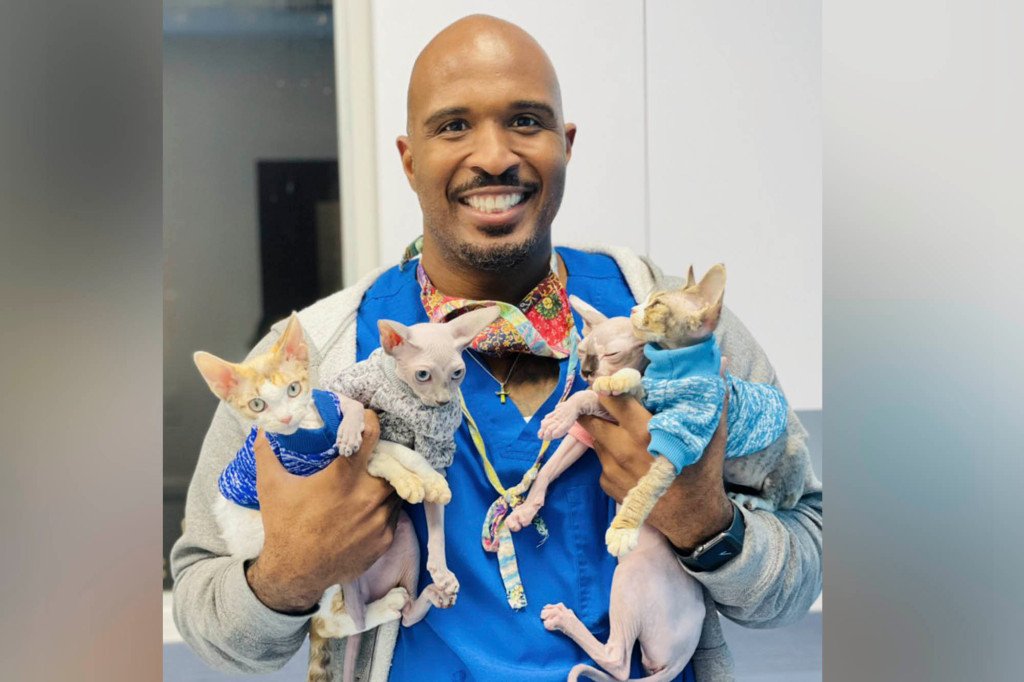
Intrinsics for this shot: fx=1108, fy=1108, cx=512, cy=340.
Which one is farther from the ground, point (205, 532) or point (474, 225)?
→ point (474, 225)

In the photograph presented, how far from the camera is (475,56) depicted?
1393 millimetres

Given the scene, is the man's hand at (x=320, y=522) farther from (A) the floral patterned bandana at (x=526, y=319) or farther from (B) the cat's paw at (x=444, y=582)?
(A) the floral patterned bandana at (x=526, y=319)

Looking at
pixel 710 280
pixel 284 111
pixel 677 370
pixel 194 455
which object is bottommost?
pixel 194 455

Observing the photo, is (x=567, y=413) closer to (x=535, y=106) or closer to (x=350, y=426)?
(x=350, y=426)

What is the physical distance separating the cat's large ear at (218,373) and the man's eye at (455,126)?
413mm

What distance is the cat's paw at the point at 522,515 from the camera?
1.39m

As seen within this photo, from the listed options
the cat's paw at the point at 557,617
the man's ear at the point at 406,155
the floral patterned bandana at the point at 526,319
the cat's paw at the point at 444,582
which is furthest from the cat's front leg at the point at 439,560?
the man's ear at the point at 406,155

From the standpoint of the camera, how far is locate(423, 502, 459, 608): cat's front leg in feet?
4.42

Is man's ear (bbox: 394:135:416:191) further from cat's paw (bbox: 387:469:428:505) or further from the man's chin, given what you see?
cat's paw (bbox: 387:469:428:505)

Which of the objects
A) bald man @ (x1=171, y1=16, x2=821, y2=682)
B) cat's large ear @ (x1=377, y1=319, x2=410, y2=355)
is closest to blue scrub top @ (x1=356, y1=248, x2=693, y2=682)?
bald man @ (x1=171, y1=16, x2=821, y2=682)
